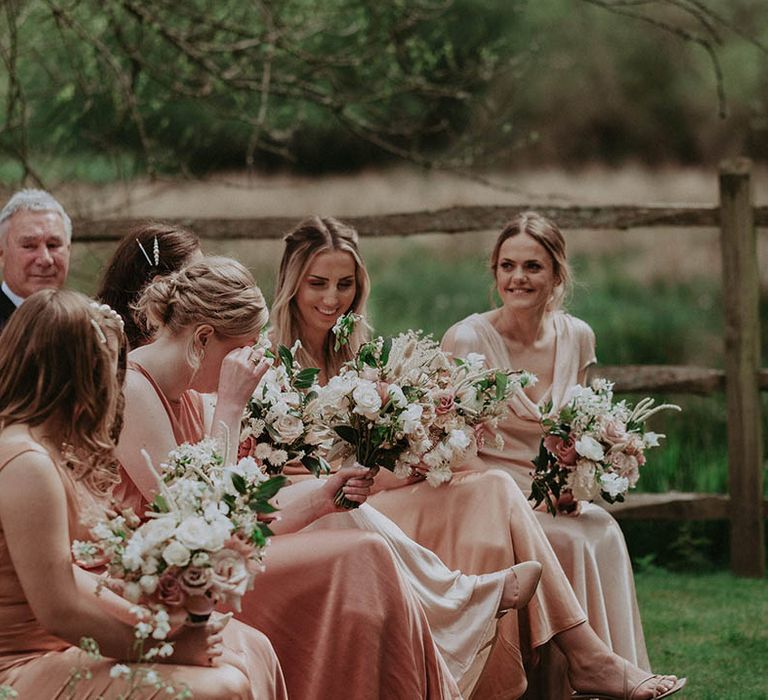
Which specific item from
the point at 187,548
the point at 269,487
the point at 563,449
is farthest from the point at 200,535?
the point at 563,449

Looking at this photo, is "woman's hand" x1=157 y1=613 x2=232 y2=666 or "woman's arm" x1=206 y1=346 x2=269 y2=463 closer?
"woman's hand" x1=157 y1=613 x2=232 y2=666

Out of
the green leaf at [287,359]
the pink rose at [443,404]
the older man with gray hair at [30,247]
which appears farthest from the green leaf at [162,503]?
the older man with gray hair at [30,247]

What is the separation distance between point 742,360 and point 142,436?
4065 mm

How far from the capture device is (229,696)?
2906 millimetres

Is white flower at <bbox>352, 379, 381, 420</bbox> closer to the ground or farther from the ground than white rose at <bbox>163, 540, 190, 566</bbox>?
farther from the ground

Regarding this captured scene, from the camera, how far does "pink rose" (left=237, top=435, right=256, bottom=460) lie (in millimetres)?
4012

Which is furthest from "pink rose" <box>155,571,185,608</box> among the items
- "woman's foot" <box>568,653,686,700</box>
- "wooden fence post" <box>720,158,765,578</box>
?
"wooden fence post" <box>720,158,765,578</box>

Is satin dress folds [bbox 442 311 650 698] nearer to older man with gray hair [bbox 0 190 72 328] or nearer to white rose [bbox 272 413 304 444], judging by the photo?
white rose [bbox 272 413 304 444]

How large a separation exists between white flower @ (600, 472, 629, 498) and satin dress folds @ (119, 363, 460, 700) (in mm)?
955

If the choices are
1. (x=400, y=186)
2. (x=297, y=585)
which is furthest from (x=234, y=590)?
(x=400, y=186)

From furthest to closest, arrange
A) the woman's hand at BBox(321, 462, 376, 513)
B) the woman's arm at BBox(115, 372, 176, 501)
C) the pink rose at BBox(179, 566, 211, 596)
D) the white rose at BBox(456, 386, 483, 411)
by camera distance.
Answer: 1. the white rose at BBox(456, 386, 483, 411)
2. the woman's hand at BBox(321, 462, 376, 513)
3. the woman's arm at BBox(115, 372, 176, 501)
4. the pink rose at BBox(179, 566, 211, 596)

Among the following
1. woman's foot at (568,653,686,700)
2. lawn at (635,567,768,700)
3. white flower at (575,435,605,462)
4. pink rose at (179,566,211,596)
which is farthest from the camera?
lawn at (635,567,768,700)

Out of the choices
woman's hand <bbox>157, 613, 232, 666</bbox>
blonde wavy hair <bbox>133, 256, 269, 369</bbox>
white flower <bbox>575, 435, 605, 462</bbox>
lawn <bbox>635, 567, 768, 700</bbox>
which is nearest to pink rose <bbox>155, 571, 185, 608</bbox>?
woman's hand <bbox>157, 613, 232, 666</bbox>

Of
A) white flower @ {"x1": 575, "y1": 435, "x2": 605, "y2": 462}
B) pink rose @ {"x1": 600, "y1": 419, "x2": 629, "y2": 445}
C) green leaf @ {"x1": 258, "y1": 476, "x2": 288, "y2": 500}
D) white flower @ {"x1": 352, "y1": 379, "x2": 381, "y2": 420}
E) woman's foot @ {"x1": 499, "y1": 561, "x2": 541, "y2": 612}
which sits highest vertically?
white flower @ {"x1": 352, "y1": 379, "x2": 381, "y2": 420}
